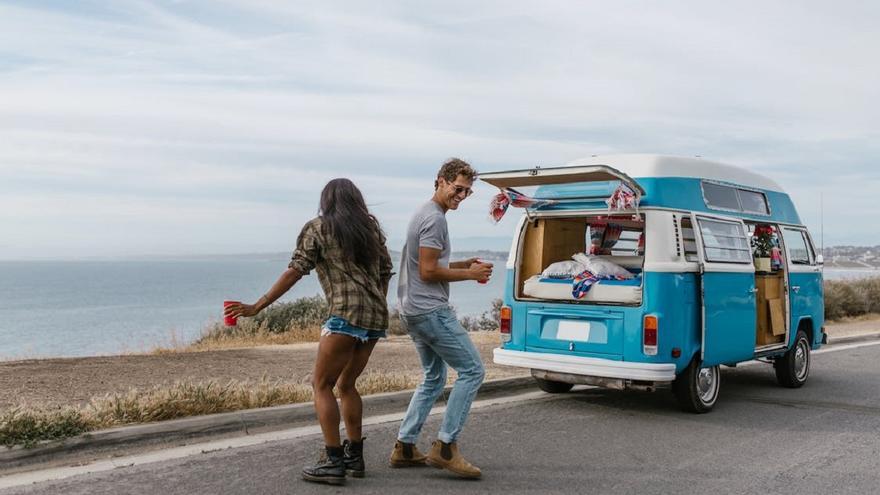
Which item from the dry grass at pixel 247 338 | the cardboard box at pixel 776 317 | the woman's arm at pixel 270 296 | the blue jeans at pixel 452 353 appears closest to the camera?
the woman's arm at pixel 270 296

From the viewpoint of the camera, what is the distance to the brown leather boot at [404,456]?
6.24m

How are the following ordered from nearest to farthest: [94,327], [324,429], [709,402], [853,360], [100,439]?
[324,429], [100,439], [709,402], [853,360], [94,327]

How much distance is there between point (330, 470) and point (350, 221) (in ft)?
5.21

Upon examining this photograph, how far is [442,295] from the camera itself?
598cm

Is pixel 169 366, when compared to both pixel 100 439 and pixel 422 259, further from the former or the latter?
pixel 422 259

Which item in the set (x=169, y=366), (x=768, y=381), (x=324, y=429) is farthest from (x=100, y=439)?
(x=768, y=381)

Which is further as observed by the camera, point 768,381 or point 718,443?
point 768,381

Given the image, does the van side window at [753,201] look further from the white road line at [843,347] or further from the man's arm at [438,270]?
the white road line at [843,347]

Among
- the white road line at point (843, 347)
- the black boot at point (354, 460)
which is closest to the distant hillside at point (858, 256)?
the white road line at point (843, 347)

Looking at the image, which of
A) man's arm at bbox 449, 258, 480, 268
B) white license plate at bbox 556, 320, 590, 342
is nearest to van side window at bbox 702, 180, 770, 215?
white license plate at bbox 556, 320, 590, 342

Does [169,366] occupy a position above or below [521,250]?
below

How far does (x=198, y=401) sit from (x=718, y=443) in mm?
4186

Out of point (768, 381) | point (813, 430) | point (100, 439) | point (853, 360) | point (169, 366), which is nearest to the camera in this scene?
point (100, 439)

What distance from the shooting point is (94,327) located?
5125 centimetres
